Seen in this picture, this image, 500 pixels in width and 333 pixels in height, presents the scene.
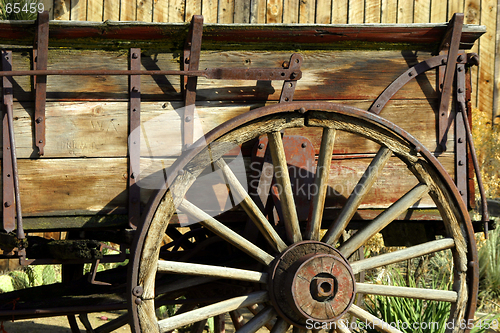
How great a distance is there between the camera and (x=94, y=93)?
6.31 ft

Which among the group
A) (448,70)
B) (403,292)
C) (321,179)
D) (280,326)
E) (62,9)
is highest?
(62,9)

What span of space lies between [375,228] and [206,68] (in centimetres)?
100

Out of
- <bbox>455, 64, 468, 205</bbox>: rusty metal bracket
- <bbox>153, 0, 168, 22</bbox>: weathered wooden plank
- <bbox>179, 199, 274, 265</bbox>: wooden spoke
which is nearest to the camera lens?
<bbox>179, 199, 274, 265</bbox>: wooden spoke

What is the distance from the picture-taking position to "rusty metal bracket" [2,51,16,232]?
1806 millimetres

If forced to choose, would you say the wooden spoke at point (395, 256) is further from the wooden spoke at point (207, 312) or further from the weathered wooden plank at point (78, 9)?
the weathered wooden plank at point (78, 9)

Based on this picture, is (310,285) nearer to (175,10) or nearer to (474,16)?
(175,10)

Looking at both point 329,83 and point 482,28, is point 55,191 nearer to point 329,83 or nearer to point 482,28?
point 329,83

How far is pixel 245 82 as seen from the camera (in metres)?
2.02

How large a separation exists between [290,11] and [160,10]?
127cm

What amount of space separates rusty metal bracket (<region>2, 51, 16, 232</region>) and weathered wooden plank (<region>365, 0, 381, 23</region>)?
3.65m

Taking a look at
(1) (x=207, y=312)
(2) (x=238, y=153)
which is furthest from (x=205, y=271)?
(2) (x=238, y=153)

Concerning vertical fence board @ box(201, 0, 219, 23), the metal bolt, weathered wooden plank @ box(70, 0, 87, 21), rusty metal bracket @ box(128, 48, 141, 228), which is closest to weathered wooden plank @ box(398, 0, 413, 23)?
vertical fence board @ box(201, 0, 219, 23)

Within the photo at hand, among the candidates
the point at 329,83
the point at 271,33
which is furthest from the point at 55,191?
the point at 329,83

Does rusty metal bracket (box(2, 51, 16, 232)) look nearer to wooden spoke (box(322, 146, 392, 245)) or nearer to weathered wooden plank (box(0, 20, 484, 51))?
weathered wooden plank (box(0, 20, 484, 51))
